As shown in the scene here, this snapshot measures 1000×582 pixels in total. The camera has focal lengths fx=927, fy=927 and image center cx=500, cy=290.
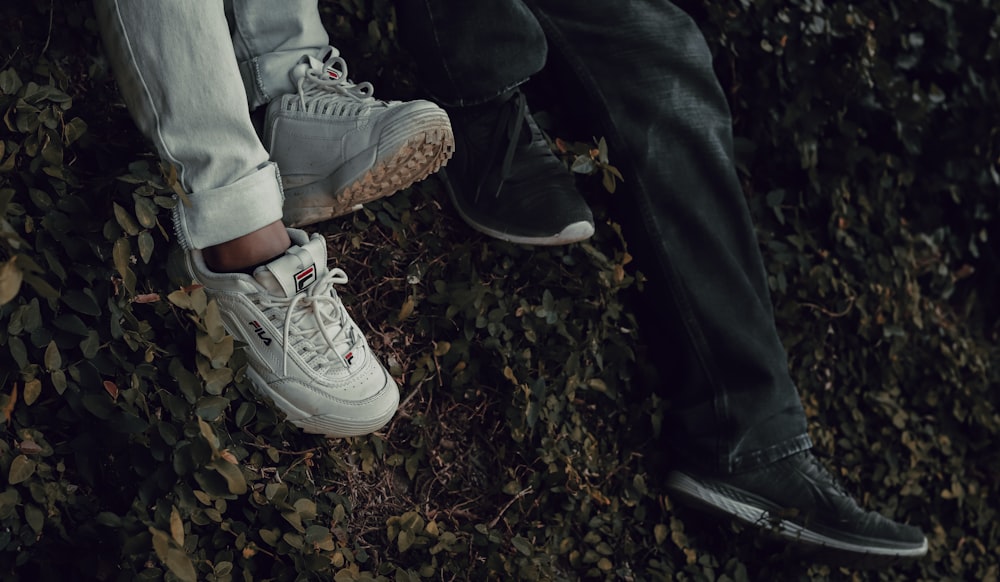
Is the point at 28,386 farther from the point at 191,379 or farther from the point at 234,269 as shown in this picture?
the point at 234,269

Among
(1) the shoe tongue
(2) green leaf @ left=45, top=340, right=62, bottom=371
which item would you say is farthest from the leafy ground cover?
(1) the shoe tongue

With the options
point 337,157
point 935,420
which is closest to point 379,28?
point 337,157

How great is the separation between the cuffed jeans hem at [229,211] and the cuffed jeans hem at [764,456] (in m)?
1.17

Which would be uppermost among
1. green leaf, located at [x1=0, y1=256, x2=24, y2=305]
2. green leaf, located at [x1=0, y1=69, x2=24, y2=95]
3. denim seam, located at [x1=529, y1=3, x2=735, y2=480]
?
green leaf, located at [x1=0, y1=256, x2=24, y2=305]

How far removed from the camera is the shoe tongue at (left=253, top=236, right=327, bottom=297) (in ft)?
4.89

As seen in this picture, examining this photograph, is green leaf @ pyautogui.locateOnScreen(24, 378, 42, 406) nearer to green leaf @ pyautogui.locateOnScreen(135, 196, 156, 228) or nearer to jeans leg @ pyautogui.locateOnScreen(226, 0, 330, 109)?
green leaf @ pyautogui.locateOnScreen(135, 196, 156, 228)

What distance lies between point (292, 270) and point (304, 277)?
0.03 m

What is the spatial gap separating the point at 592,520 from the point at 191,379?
0.97m

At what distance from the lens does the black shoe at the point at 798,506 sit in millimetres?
2088

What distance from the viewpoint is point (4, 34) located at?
5.05 ft

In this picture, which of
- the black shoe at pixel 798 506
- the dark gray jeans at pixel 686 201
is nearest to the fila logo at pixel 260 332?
the dark gray jeans at pixel 686 201

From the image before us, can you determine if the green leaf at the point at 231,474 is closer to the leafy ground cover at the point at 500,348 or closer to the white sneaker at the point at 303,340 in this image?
the leafy ground cover at the point at 500,348

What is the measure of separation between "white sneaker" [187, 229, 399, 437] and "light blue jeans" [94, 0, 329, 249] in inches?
3.6

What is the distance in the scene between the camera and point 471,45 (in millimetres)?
1791
